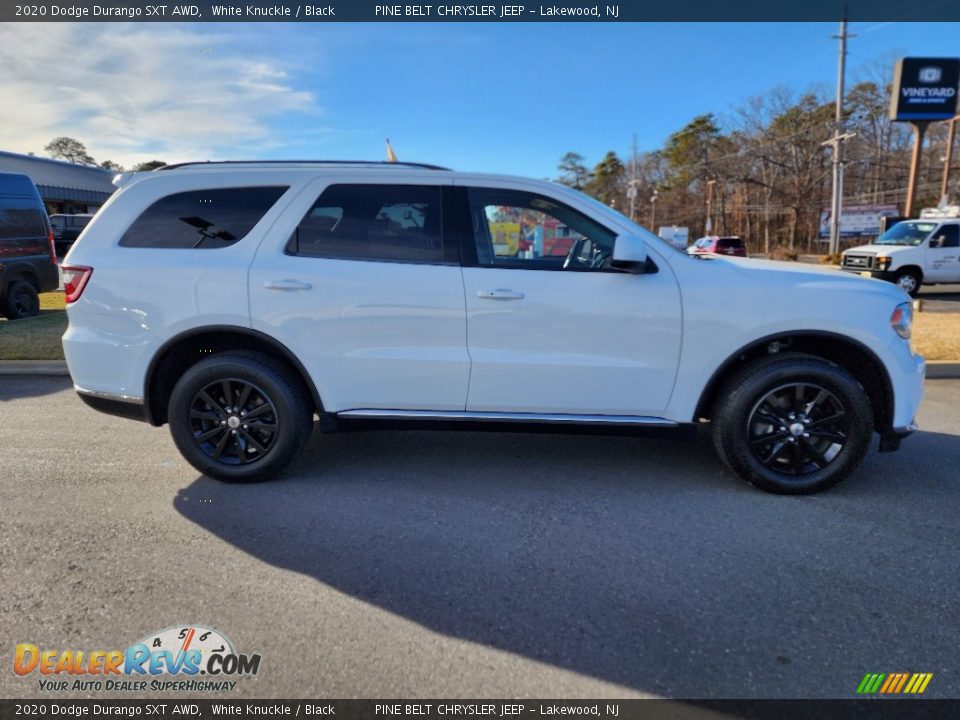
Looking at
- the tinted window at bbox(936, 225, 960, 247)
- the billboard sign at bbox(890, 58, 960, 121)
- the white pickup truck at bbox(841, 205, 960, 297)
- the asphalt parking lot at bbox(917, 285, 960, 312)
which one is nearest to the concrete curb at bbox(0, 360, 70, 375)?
the asphalt parking lot at bbox(917, 285, 960, 312)

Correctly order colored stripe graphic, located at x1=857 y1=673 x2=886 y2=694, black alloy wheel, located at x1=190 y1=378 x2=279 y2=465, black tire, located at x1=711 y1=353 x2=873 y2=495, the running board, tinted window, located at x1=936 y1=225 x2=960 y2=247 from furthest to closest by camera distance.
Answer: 1. tinted window, located at x1=936 y1=225 x2=960 y2=247
2. black alloy wheel, located at x1=190 y1=378 x2=279 y2=465
3. the running board
4. black tire, located at x1=711 y1=353 x2=873 y2=495
5. colored stripe graphic, located at x1=857 y1=673 x2=886 y2=694

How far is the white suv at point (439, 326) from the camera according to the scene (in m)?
3.47

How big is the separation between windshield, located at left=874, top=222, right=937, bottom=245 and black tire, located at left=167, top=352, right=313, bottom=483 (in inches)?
717

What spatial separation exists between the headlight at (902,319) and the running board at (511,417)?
Result: 55.6 inches

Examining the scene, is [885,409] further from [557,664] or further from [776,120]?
[776,120]

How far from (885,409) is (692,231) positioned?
75102mm

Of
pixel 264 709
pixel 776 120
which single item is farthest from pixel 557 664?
pixel 776 120

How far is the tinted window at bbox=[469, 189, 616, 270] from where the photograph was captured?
3631 mm

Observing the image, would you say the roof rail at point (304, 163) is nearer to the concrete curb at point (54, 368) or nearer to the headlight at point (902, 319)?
the headlight at point (902, 319)

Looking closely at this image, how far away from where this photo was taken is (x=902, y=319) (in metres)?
3.51

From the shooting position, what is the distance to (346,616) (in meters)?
2.48

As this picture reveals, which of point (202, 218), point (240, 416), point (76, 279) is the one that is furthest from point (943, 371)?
point (76, 279)

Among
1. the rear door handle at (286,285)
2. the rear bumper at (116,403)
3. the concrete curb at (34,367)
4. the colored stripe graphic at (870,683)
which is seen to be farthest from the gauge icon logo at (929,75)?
the rear bumper at (116,403)

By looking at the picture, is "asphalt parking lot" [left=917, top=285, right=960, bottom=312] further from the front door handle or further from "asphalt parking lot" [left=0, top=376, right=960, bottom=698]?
the front door handle
